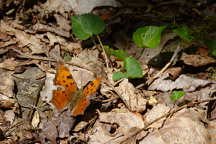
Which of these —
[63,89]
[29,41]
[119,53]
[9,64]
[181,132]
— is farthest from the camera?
[29,41]

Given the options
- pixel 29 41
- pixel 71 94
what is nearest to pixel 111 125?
pixel 71 94

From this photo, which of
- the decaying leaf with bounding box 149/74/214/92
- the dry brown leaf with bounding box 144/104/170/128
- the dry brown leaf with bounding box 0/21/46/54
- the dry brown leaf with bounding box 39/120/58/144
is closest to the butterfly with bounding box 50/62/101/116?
the dry brown leaf with bounding box 39/120/58/144

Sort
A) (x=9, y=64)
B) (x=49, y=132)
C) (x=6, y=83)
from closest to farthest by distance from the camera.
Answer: (x=49, y=132) → (x=6, y=83) → (x=9, y=64)

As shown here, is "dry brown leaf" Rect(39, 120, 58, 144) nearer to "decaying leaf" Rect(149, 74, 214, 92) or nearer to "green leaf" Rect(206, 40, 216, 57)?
"decaying leaf" Rect(149, 74, 214, 92)

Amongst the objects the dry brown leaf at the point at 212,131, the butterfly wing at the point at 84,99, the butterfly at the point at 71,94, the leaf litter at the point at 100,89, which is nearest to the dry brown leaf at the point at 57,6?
the leaf litter at the point at 100,89

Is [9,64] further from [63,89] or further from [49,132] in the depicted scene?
[49,132]
